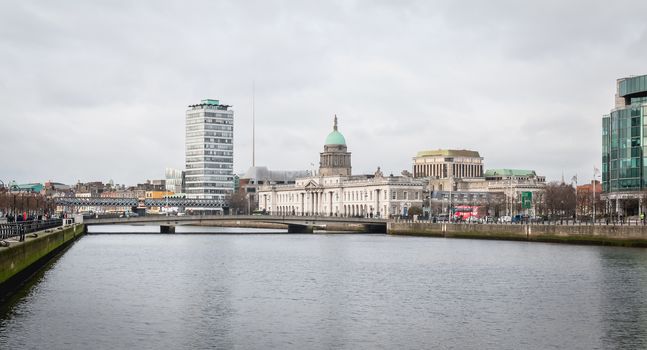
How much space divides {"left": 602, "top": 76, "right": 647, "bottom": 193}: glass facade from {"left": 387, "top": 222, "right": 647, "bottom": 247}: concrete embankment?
16230mm

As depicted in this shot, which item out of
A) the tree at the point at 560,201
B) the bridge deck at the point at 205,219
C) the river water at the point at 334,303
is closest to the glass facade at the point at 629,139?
the tree at the point at 560,201

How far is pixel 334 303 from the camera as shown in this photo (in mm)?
48406

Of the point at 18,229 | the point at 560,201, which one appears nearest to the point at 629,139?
the point at 560,201

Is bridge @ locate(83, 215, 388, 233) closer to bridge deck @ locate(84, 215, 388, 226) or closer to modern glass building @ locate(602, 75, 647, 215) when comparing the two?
bridge deck @ locate(84, 215, 388, 226)

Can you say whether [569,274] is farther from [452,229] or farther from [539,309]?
[452,229]

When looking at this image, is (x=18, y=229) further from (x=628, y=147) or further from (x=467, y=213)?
(x=467, y=213)

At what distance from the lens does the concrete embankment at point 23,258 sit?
46.8 metres

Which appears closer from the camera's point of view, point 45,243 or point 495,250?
point 45,243

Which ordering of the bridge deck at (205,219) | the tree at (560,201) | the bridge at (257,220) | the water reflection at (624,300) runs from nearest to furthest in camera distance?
the water reflection at (624,300), the bridge deck at (205,219), the bridge at (257,220), the tree at (560,201)

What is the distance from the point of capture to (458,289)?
5509 cm

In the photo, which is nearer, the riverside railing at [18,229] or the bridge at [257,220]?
the riverside railing at [18,229]

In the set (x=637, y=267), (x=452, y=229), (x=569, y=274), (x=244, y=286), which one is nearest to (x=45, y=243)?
(x=244, y=286)

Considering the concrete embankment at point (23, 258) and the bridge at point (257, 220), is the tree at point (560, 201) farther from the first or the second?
the concrete embankment at point (23, 258)

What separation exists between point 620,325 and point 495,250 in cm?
4935
